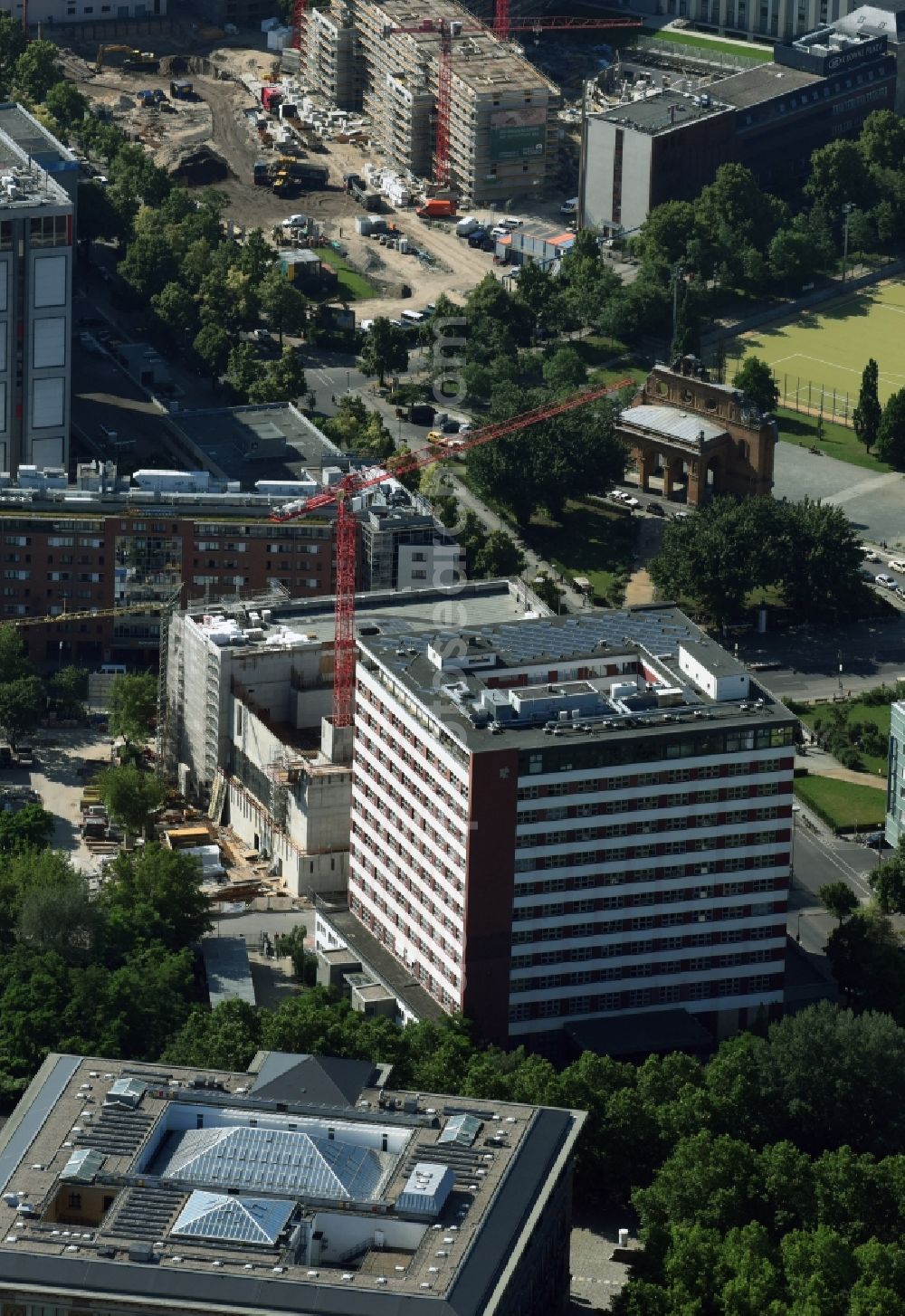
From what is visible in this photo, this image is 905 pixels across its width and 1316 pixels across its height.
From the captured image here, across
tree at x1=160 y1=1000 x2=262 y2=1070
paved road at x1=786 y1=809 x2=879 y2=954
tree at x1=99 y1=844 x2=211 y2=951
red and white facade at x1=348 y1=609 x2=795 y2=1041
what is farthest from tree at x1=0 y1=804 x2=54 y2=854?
paved road at x1=786 y1=809 x2=879 y2=954

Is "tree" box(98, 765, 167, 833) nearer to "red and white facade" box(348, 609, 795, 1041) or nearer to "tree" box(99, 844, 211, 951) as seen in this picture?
"tree" box(99, 844, 211, 951)

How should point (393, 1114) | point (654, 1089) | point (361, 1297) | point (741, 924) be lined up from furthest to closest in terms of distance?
point (741, 924), point (654, 1089), point (393, 1114), point (361, 1297)

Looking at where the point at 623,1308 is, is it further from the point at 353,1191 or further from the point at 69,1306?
the point at 69,1306

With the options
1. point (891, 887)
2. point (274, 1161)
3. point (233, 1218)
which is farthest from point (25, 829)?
point (233, 1218)

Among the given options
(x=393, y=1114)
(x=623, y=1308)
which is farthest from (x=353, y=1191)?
(x=623, y=1308)

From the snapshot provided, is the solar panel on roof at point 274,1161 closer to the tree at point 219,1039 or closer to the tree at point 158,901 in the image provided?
the tree at point 219,1039
